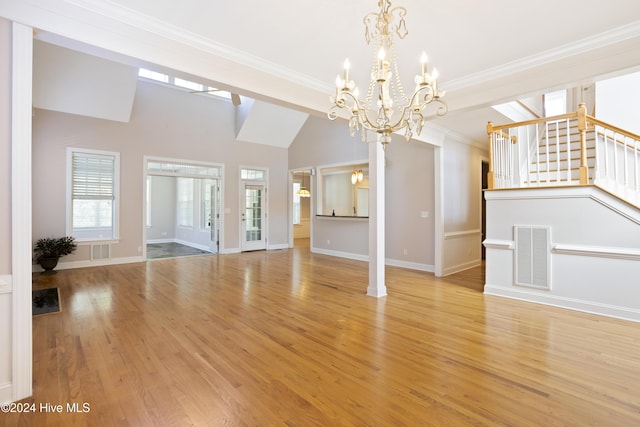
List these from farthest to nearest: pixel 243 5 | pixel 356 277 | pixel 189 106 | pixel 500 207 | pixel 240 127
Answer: pixel 240 127, pixel 189 106, pixel 356 277, pixel 500 207, pixel 243 5

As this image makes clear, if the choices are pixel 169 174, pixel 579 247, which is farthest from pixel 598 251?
pixel 169 174

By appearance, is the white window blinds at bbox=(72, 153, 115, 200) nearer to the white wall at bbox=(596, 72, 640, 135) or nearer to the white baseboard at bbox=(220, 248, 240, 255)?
the white baseboard at bbox=(220, 248, 240, 255)

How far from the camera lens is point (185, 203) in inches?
416

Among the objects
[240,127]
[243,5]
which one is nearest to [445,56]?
[243,5]

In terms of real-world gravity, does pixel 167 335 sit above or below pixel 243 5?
below

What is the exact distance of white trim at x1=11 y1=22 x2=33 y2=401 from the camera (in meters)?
1.98

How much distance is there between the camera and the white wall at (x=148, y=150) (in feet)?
19.7

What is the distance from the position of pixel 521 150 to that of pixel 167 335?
6.95 meters

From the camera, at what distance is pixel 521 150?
20.8ft

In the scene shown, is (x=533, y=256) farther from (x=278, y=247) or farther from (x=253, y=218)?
(x=253, y=218)

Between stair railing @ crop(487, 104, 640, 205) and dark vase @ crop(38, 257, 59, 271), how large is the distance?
25.3 feet

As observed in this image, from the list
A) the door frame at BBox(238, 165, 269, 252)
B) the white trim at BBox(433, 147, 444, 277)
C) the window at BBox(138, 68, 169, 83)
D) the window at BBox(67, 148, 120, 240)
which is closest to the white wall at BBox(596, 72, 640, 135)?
the white trim at BBox(433, 147, 444, 277)

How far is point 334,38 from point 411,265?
4912 mm

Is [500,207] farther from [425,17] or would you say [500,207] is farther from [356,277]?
[425,17]
